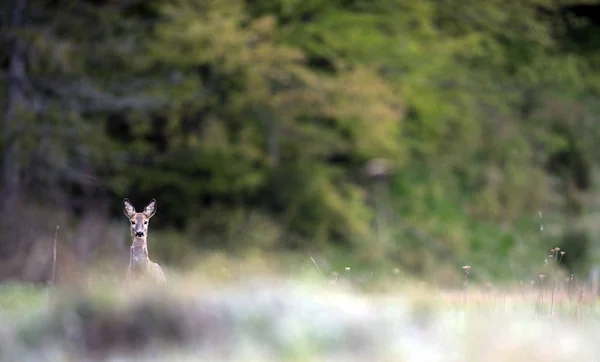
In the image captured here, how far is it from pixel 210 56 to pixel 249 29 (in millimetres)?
1071

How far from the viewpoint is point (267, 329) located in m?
6.14

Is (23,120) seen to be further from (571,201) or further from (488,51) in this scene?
(571,201)

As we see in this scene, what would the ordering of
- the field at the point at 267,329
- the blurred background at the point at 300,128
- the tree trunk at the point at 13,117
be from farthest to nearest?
the blurred background at the point at 300,128 < the tree trunk at the point at 13,117 < the field at the point at 267,329

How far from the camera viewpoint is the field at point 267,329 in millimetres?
5797

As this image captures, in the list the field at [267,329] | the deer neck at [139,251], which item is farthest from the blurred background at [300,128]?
the field at [267,329]

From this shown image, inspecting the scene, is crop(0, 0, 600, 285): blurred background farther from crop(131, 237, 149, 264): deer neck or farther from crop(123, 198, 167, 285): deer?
crop(131, 237, 149, 264): deer neck

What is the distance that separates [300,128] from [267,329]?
45.8 feet

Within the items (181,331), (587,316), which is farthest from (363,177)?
(181,331)

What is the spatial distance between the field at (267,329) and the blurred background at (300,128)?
7.82 meters

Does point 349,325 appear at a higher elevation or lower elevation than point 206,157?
lower

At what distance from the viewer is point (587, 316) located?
757 centimetres

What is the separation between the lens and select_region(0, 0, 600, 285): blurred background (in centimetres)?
1773

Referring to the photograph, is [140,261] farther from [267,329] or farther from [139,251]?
[267,329]

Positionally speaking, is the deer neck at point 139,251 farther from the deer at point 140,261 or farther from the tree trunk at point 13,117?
the tree trunk at point 13,117
